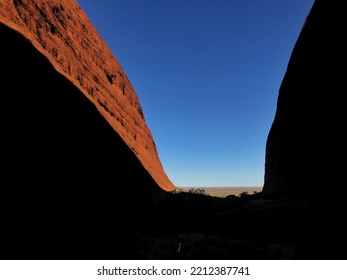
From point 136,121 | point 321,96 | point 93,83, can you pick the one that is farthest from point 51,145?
point 136,121

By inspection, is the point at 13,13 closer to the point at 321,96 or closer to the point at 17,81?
the point at 17,81

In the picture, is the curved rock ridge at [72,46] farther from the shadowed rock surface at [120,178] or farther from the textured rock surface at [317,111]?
the textured rock surface at [317,111]

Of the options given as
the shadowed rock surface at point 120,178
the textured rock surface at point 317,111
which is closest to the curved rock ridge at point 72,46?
the shadowed rock surface at point 120,178

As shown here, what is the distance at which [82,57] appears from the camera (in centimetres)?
3488

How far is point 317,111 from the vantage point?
22.8 metres

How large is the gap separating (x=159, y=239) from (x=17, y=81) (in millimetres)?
14014

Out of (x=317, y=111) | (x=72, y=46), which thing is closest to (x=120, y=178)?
(x=317, y=111)

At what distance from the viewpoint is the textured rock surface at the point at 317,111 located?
1985cm

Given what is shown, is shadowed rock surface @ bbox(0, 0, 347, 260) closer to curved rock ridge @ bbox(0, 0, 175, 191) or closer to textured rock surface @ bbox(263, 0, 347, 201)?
textured rock surface @ bbox(263, 0, 347, 201)

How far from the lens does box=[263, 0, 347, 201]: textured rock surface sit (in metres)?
19.9

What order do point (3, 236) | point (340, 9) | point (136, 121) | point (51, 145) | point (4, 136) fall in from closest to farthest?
point (3, 236) → point (4, 136) → point (51, 145) → point (340, 9) → point (136, 121)

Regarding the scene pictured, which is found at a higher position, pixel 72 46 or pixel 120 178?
pixel 72 46

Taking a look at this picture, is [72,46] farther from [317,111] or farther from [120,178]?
[317,111]

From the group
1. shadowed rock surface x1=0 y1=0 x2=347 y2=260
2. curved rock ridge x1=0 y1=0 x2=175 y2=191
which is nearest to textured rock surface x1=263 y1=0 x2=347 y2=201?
shadowed rock surface x1=0 y1=0 x2=347 y2=260
